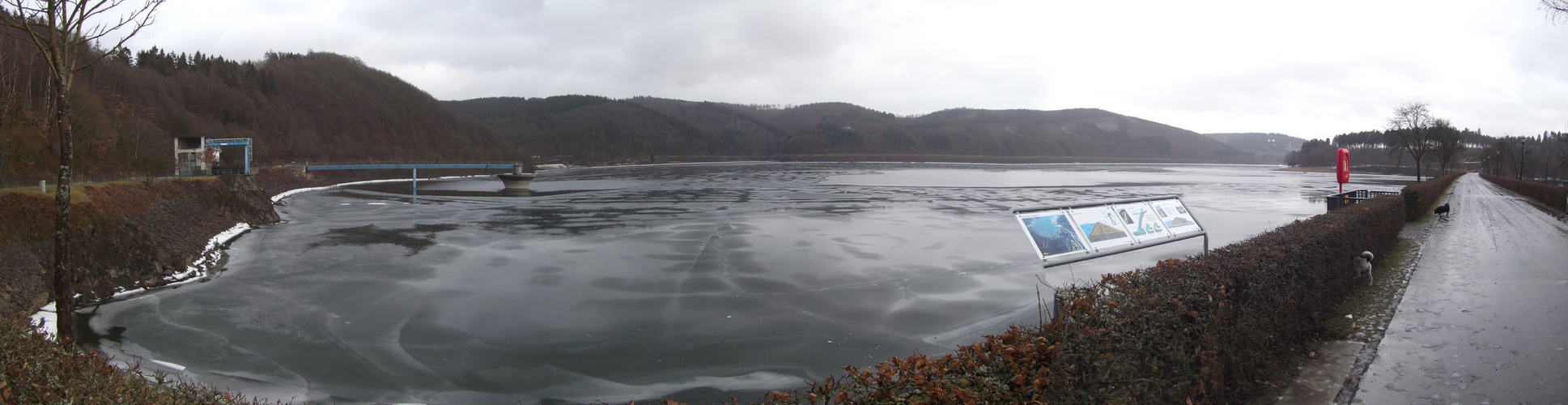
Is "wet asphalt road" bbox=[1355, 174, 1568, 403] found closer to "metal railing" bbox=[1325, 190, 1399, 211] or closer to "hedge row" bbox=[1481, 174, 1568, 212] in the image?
"metal railing" bbox=[1325, 190, 1399, 211]

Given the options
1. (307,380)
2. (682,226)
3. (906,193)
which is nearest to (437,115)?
(906,193)

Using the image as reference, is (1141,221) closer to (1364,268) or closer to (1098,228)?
(1098,228)

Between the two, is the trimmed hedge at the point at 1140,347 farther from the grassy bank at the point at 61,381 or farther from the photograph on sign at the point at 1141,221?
the grassy bank at the point at 61,381

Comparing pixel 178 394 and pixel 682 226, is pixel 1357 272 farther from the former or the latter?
pixel 682 226

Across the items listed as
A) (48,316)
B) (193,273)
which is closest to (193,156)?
(193,273)

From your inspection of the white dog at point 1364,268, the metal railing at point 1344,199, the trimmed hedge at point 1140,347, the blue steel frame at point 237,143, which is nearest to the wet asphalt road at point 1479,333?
the white dog at point 1364,268

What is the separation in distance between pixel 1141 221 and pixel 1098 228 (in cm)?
135

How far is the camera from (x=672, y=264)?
15773 mm

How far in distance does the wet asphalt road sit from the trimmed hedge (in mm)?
827

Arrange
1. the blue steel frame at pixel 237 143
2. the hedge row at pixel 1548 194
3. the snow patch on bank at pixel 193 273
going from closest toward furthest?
the snow patch on bank at pixel 193 273, the hedge row at pixel 1548 194, the blue steel frame at pixel 237 143

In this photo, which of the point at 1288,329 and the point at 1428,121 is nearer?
the point at 1288,329

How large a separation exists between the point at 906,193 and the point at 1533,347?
36.4 m

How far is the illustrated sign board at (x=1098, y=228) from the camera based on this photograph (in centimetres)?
784

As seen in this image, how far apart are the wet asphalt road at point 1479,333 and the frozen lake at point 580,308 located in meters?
3.92
